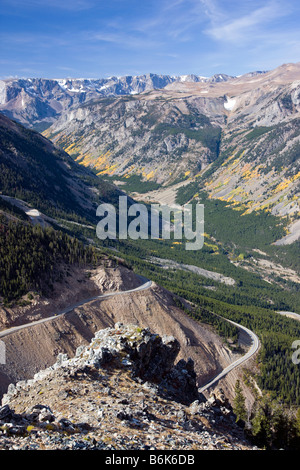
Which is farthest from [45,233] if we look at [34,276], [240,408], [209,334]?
[240,408]

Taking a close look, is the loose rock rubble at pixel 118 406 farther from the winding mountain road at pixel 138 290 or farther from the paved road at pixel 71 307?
the winding mountain road at pixel 138 290

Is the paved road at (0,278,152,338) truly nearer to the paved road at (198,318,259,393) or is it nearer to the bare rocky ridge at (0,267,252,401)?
the bare rocky ridge at (0,267,252,401)

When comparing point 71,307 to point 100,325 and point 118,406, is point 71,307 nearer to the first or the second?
point 100,325

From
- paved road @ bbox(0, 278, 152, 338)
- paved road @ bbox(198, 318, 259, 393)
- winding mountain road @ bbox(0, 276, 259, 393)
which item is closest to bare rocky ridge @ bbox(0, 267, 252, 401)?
paved road @ bbox(0, 278, 152, 338)

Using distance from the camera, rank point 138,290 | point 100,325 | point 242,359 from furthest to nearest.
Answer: point 242,359, point 138,290, point 100,325

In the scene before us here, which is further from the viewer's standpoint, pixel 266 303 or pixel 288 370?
pixel 266 303

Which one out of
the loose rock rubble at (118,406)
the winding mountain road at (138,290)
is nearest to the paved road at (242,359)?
the winding mountain road at (138,290)

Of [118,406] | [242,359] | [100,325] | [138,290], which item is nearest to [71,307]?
[100,325]

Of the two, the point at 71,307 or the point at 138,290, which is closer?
the point at 71,307
